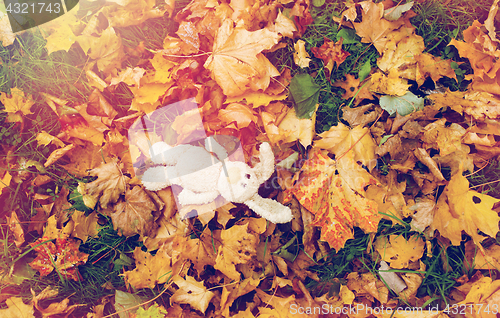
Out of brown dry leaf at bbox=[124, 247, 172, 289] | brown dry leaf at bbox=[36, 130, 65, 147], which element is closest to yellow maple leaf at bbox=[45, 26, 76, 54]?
brown dry leaf at bbox=[36, 130, 65, 147]

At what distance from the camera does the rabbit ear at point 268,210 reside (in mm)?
1438

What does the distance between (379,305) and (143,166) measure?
1.71 meters

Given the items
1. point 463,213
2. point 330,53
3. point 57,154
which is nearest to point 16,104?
point 57,154

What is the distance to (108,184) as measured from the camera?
160 centimetres

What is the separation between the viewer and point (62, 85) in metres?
1.78

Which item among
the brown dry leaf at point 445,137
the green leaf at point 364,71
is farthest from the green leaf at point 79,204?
the brown dry leaf at point 445,137

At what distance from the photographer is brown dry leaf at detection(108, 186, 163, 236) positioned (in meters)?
1.58

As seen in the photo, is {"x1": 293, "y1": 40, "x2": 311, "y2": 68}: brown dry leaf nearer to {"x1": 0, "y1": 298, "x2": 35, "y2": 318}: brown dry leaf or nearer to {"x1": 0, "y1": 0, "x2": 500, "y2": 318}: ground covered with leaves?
{"x1": 0, "y1": 0, "x2": 500, "y2": 318}: ground covered with leaves

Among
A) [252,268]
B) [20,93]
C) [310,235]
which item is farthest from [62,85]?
[310,235]

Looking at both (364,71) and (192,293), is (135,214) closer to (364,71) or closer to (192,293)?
(192,293)

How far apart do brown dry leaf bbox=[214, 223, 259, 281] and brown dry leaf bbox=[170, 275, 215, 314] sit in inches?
6.9

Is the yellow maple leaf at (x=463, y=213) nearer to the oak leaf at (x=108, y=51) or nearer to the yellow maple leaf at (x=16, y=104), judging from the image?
the oak leaf at (x=108, y=51)

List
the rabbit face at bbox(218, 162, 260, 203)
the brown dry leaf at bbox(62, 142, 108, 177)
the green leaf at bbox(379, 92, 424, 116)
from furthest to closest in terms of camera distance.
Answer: the brown dry leaf at bbox(62, 142, 108, 177), the green leaf at bbox(379, 92, 424, 116), the rabbit face at bbox(218, 162, 260, 203)

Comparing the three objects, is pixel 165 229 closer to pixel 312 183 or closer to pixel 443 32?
pixel 312 183
